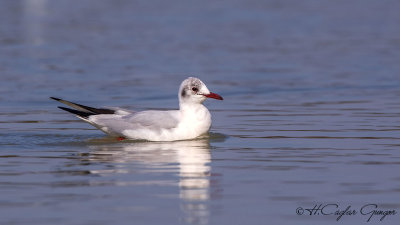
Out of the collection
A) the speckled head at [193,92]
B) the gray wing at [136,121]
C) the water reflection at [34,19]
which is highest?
the water reflection at [34,19]

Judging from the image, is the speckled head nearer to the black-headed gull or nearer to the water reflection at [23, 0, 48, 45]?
the black-headed gull

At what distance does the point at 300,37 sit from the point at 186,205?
22.2m

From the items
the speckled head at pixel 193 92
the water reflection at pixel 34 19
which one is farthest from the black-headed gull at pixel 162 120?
the water reflection at pixel 34 19

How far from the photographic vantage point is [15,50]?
26922mm

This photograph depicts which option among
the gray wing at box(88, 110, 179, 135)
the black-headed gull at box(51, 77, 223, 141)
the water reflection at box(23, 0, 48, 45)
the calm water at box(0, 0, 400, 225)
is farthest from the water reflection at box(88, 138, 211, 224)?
the water reflection at box(23, 0, 48, 45)

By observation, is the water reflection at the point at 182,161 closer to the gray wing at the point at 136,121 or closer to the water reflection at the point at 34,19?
the gray wing at the point at 136,121

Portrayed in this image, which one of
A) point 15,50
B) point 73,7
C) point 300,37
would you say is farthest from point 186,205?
point 73,7

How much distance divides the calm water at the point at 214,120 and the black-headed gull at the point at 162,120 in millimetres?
244

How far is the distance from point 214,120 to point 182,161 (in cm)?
433

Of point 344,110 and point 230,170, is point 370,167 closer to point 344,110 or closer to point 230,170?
point 230,170

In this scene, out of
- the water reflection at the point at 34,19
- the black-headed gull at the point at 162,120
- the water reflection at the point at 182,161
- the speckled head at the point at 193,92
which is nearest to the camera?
the water reflection at the point at 182,161

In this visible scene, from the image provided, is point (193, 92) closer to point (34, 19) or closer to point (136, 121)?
point (136, 121)

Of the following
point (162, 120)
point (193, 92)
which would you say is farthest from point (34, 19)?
point (162, 120)

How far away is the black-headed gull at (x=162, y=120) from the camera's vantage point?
43.1 ft
